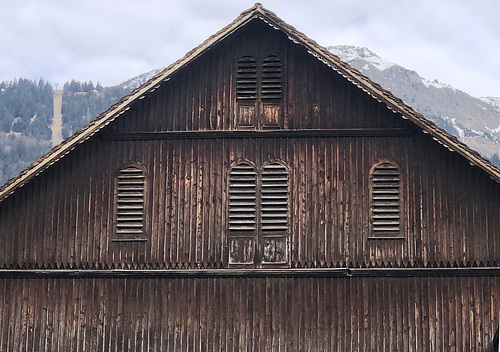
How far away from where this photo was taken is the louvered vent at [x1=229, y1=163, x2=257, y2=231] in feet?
64.1

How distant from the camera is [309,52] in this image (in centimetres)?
1909

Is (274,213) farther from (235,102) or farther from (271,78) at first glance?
(271,78)

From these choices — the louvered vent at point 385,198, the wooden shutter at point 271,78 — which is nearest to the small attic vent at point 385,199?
the louvered vent at point 385,198

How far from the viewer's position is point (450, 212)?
19234 millimetres

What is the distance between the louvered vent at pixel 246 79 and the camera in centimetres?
1991

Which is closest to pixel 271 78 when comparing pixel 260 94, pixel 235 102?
pixel 260 94

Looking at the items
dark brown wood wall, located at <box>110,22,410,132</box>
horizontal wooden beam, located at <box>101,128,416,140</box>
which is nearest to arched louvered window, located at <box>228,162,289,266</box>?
horizontal wooden beam, located at <box>101,128,416,140</box>

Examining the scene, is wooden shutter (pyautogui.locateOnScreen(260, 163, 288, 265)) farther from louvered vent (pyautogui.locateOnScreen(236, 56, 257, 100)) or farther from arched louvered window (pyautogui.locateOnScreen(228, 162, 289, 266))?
louvered vent (pyautogui.locateOnScreen(236, 56, 257, 100))

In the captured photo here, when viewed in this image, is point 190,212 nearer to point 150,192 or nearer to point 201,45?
point 150,192

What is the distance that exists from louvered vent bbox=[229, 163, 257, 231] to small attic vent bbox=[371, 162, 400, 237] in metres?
3.44

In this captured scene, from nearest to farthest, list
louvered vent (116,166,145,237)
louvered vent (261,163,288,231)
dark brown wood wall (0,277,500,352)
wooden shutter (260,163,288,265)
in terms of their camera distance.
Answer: dark brown wood wall (0,277,500,352) → wooden shutter (260,163,288,265) → louvered vent (261,163,288,231) → louvered vent (116,166,145,237)

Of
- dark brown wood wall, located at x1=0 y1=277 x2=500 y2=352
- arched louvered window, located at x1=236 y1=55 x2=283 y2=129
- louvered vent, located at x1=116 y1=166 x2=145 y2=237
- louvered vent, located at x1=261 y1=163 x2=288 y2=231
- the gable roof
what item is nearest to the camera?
the gable roof

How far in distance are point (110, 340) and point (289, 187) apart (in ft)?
21.9

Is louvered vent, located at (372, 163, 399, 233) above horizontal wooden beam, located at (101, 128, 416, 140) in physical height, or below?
below
